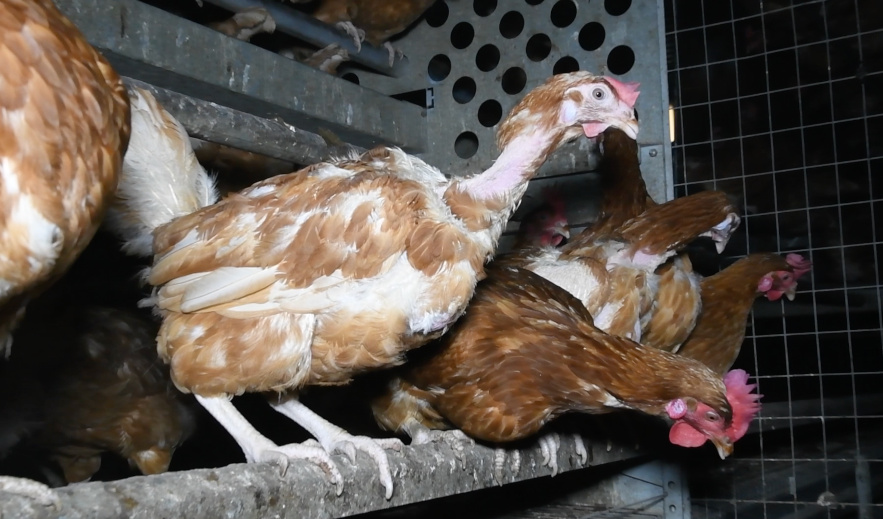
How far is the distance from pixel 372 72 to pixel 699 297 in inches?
49.9

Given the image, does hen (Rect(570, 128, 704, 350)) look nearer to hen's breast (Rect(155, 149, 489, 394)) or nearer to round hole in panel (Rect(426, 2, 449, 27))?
round hole in panel (Rect(426, 2, 449, 27))

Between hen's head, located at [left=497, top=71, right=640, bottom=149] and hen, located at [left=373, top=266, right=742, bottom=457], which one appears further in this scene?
hen, located at [left=373, top=266, right=742, bottom=457]

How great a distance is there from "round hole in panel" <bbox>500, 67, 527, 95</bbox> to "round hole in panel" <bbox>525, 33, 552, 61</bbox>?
58 millimetres

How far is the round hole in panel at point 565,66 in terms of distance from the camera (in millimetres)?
2424

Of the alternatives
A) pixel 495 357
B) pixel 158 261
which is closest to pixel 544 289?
pixel 495 357

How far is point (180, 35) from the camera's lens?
1735 mm

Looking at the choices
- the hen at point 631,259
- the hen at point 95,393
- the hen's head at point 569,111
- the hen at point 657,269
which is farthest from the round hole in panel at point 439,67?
the hen at point 95,393

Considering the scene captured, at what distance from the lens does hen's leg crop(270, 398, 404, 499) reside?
1.30 meters

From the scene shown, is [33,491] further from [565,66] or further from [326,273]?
[565,66]

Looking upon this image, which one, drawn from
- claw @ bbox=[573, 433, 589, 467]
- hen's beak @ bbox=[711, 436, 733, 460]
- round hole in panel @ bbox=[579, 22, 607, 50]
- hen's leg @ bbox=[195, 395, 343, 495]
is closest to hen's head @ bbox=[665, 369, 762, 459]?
hen's beak @ bbox=[711, 436, 733, 460]

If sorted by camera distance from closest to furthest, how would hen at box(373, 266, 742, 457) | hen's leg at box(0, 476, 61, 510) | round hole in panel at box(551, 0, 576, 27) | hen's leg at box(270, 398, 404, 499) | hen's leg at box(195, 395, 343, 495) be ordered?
hen's leg at box(0, 476, 61, 510) → hen's leg at box(195, 395, 343, 495) → hen's leg at box(270, 398, 404, 499) → hen at box(373, 266, 742, 457) → round hole in panel at box(551, 0, 576, 27)

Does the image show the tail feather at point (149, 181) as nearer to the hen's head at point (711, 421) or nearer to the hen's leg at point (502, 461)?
the hen's leg at point (502, 461)

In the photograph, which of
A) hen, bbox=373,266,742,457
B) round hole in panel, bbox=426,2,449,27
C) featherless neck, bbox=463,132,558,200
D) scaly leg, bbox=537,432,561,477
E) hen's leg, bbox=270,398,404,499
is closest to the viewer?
hen's leg, bbox=270,398,404,499

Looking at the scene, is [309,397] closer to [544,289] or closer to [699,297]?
[544,289]
